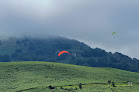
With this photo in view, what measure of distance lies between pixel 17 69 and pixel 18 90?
33.4 meters

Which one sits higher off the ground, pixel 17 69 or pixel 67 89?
pixel 17 69

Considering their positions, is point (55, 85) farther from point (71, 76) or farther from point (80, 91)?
point (71, 76)

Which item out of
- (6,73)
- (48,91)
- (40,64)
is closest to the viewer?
(48,91)

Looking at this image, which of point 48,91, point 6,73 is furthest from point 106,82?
point 6,73

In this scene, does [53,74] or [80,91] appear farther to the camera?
[53,74]

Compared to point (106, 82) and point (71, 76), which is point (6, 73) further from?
point (106, 82)

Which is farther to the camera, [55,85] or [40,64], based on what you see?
[40,64]

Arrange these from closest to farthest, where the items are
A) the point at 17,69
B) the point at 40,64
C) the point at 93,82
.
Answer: the point at 93,82 → the point at 17,69 → the point at 40,64

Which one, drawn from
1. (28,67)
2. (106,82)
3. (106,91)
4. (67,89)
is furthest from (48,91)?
(28,67)

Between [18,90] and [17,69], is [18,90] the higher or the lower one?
the lower one

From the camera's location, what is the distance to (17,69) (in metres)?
116

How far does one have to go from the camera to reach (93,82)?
99.9 meters

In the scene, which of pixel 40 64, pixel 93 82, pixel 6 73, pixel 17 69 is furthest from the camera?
pixel 40 64

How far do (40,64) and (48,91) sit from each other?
47.8m
